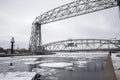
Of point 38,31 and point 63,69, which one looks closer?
point 63,69

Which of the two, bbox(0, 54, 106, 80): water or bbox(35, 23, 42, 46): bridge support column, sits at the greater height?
bbox(35, 23, 42, 46): bridge support column

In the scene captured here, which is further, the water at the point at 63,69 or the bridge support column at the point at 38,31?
the bridge support column at the point at 38,31

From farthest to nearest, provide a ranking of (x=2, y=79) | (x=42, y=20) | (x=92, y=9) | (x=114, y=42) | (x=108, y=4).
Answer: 1. (x=114, y=42)
2. (x=42, y=20)
3. (x=92, y=9)
4. (x=108, y=4)
5. (x=2, y=79)

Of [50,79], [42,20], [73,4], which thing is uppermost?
[73,4]

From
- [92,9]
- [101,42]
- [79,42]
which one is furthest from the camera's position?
[79,42]

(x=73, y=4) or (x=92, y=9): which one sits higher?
(x=73, y=4)

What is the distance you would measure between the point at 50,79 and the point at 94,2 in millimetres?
26914

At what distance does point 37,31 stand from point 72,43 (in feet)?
118

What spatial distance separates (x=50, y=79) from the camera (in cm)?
703

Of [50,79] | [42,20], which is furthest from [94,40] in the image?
[50,79]

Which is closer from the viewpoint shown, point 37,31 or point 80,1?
point 80,1

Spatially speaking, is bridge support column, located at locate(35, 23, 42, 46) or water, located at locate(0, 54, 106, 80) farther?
bridge support column, located at locate(35, 23, 42, 46)

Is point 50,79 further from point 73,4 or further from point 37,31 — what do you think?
point 37,31

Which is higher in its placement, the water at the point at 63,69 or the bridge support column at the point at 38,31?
the bridge support column at the point at 38,31
